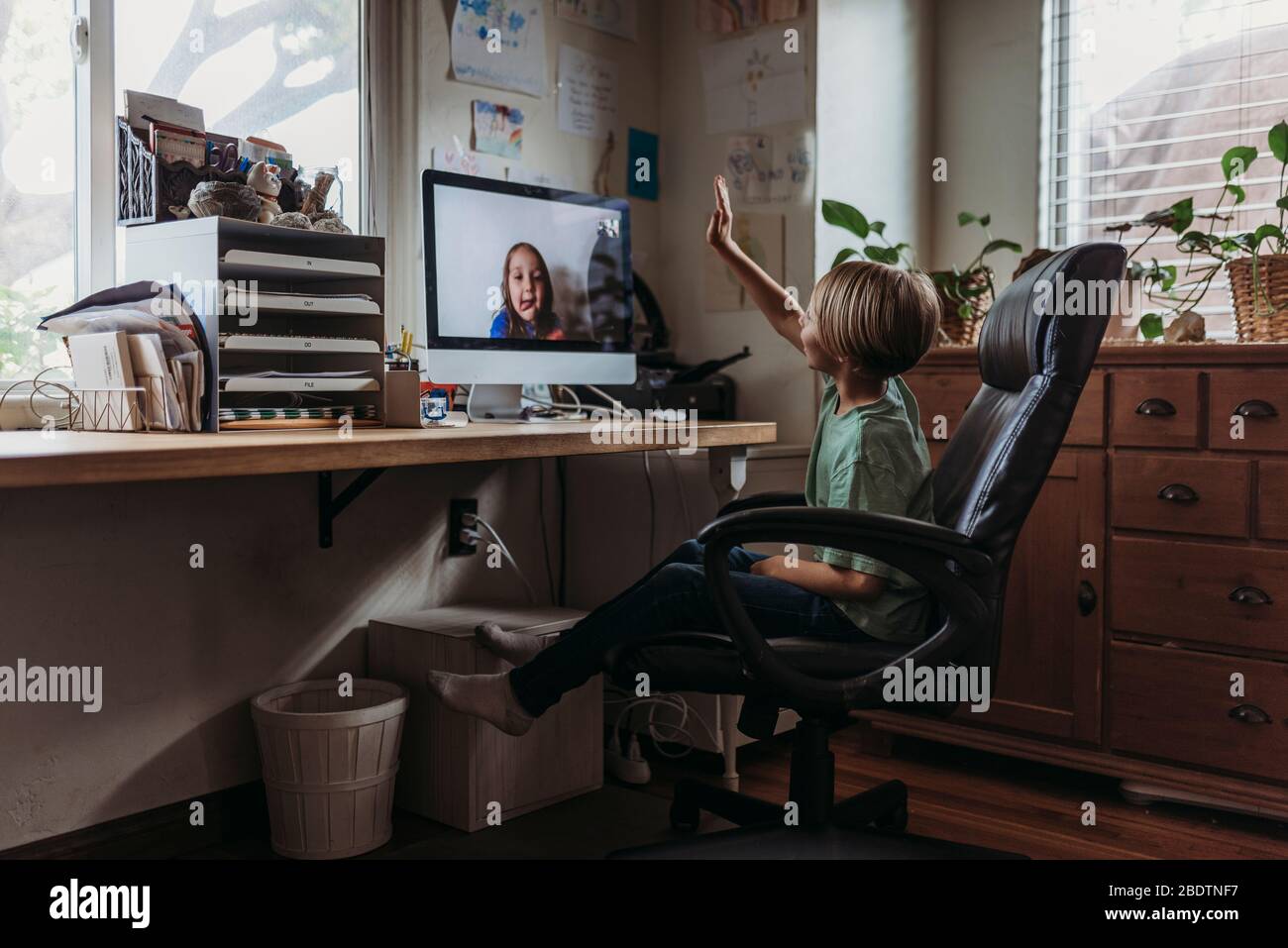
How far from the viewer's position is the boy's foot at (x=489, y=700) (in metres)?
1.78

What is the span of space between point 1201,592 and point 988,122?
1406 mm

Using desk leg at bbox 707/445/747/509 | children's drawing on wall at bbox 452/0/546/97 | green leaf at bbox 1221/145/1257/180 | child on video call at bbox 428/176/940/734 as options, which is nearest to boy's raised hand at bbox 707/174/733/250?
child on video call at bbox 428/176/940/734

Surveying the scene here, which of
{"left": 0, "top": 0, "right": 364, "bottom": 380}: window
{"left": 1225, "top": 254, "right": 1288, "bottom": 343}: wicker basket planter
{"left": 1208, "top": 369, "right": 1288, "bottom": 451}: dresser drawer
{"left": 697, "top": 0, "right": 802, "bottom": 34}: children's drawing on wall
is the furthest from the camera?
{"left": 697, "top": 0, "right": 802, "bottom": 34}: children's drawing on wall

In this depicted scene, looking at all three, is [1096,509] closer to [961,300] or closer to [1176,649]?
[1176,649]

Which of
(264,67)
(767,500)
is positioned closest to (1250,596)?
(767,500)

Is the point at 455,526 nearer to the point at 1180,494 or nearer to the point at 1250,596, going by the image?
the point at 1180,494

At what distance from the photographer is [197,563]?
2.03m

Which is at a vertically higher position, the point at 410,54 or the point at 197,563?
the point at 410,54

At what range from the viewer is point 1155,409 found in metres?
2.25

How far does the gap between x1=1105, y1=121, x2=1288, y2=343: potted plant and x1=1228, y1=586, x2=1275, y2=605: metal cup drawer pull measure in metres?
0.48

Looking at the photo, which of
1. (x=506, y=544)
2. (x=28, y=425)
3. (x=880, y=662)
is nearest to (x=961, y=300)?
(x=506, y=544)

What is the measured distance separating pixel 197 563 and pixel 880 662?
1.20 m

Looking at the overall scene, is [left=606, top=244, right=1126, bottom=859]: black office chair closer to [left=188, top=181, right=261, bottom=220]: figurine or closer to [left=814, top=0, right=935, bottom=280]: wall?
[left=188, top=181, right=261, bottom=220]: figurine

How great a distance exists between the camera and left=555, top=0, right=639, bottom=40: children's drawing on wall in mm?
2713
